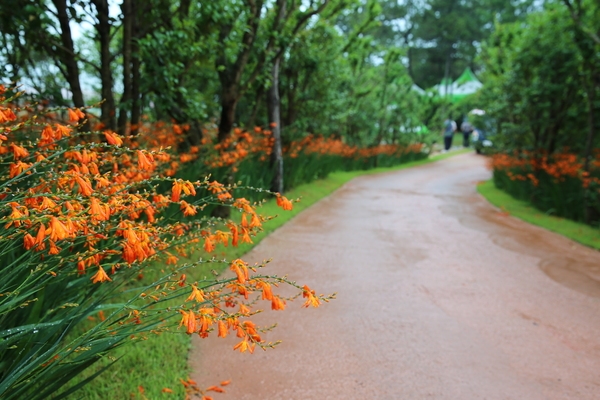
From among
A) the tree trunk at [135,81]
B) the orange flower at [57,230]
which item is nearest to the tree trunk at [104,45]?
the tree trunk at [135,81]

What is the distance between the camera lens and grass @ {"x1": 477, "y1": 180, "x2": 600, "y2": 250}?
6.98 metres

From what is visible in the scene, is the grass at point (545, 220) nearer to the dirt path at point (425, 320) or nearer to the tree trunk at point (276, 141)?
the dirt path at point (425, 320)

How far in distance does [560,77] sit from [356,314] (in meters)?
8.11

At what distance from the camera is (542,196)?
9.55 metres

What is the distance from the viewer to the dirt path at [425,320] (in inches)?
109

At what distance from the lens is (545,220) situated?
8.37m

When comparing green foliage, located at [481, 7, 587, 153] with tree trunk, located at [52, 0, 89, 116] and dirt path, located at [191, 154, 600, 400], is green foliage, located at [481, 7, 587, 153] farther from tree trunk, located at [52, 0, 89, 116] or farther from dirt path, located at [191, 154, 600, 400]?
tree trunk, located at [52, 0, 89, 116]

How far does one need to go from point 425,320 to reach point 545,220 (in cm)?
582

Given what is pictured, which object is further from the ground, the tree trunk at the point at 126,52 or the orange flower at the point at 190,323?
the tree trunk at the point at 126,52

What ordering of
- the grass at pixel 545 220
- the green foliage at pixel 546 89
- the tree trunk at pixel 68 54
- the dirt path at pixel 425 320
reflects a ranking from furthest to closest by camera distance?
1. the green foliage at pixel 546 89
2. the grass at pixel 545 220
3. the tree trunk at pixel 68 54
4. the dirt path at pixel 425 320

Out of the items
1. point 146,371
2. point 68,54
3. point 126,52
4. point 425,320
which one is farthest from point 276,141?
point 146,371

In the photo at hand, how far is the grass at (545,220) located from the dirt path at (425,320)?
0.99 feet

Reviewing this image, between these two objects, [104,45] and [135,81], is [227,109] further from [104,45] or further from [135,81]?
[104,45]

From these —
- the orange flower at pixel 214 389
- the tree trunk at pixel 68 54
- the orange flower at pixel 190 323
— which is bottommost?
the orange flower at pixel 214 389
